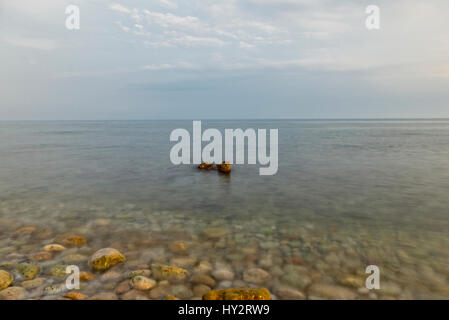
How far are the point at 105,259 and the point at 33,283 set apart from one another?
1241 mm

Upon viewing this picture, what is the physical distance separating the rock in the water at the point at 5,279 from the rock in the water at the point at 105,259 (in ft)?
4.40

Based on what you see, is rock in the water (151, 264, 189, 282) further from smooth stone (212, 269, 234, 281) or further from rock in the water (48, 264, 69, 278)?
rock in the water (48, 264, 69, 278)

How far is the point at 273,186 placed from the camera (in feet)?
41.2

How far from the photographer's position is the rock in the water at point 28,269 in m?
4.97

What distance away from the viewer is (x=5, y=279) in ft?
15.3

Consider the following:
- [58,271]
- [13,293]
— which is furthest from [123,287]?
[13,293]

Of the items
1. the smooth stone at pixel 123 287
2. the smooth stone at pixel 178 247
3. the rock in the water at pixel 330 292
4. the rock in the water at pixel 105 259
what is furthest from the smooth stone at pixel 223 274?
the rock in the water at pixel 105 259

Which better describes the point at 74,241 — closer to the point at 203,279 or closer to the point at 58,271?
the point at 58,271

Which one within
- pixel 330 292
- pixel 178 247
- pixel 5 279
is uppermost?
pixel 5 279

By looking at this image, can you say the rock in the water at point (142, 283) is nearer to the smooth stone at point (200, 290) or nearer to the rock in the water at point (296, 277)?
the smooth stone at point (200, 290)

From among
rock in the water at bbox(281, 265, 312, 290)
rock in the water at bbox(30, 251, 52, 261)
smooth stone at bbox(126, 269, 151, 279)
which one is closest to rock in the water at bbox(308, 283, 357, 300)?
rock in the water at bbox(281, 265, 312, 290)

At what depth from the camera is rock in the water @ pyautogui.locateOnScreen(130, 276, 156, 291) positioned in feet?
15.1
